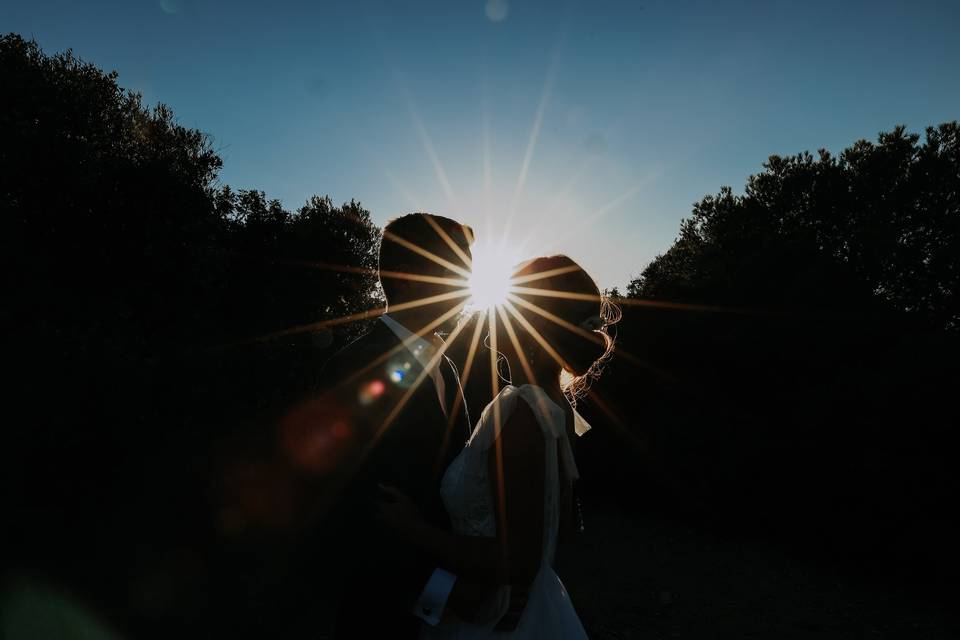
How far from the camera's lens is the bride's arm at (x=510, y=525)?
5.09ft

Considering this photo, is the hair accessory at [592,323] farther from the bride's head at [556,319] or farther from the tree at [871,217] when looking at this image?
the tree at [871,217]

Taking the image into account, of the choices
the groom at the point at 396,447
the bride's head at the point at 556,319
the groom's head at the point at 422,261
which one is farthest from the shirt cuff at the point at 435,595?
the groom's head at the point at 422,261

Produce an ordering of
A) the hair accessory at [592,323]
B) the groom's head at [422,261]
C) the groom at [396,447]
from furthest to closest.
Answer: the groom's head at [422,261] < the hair accessory at [592,323] < the groom at [396,447]

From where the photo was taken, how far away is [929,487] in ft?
28.8

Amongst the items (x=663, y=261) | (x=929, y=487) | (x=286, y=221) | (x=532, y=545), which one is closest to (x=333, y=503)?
(x=532, y=545)

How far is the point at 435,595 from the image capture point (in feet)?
5.60

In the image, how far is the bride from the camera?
1.57m

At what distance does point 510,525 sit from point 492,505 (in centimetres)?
12

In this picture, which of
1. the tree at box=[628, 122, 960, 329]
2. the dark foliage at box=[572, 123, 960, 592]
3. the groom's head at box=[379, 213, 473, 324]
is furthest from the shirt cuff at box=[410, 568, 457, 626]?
the tree at box=[628, 122, 960, 329]

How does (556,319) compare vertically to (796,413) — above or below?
below

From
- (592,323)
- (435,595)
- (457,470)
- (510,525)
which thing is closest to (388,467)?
(457,470)

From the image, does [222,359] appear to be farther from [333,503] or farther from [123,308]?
[333,503]

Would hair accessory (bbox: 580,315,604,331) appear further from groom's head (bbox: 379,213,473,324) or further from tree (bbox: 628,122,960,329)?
tree (bbox: 628,122,960,329)

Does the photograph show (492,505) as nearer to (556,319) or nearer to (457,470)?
(457,470)
